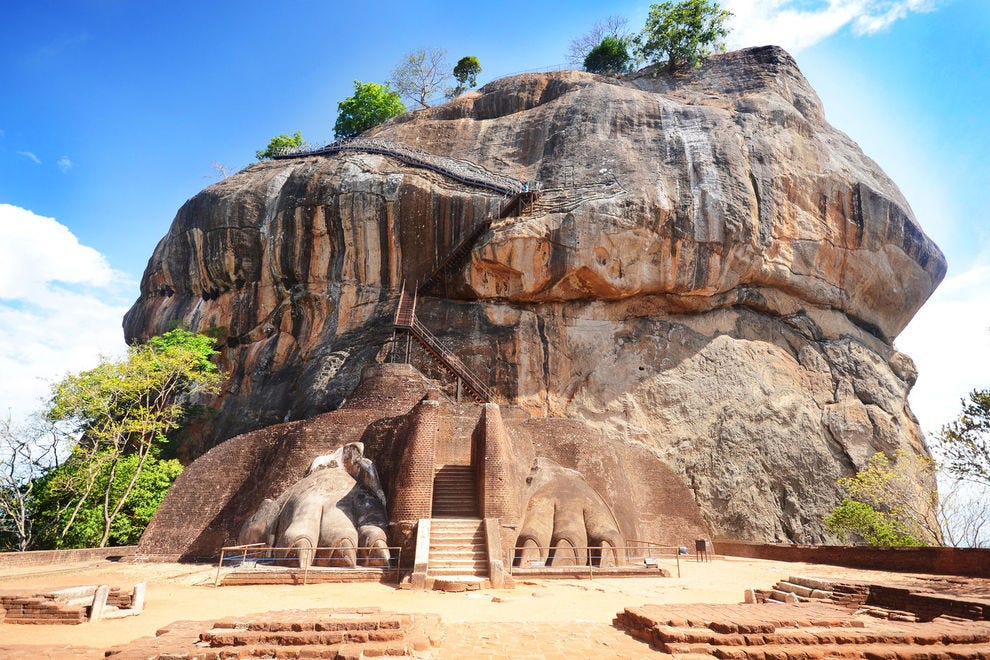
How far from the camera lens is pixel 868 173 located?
27203 millimetres

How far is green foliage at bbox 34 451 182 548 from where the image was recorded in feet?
54.1

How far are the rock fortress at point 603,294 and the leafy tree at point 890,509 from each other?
2.00 metres

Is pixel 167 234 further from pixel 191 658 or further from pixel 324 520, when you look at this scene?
pixel 191 658

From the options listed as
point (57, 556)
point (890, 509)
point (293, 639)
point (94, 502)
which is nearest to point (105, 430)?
point (94, 502)

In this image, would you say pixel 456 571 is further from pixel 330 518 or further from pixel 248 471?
pixel 248 471

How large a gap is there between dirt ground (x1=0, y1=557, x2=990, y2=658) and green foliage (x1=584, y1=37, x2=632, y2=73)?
3184 cm

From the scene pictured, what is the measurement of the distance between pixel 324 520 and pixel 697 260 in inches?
697

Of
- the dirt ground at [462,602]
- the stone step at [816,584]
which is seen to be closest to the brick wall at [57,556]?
the dirt ground at [462,602]

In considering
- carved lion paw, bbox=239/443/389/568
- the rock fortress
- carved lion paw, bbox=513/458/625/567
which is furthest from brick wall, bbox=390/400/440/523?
the rock fortress

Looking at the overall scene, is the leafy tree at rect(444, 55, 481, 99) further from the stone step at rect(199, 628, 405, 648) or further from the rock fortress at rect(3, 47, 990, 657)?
the stone step at rect(199, 628, 405, 648)

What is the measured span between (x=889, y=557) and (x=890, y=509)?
553 centimetres

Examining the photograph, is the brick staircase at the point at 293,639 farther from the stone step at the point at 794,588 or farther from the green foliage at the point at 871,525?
the green foliage at the point at 871,525

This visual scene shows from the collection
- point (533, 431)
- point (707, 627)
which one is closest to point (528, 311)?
point (533, 431)

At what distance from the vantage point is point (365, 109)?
39.6m
